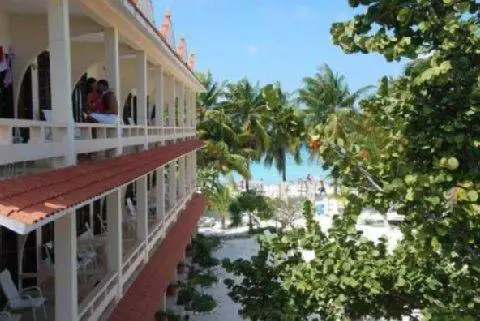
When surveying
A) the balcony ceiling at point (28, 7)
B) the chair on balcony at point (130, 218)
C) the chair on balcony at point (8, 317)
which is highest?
the balcony ceiling at point (28, 7)

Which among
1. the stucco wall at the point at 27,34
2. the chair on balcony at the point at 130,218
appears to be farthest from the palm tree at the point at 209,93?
the stucco wall at the point at 27,34

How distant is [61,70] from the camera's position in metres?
7.27

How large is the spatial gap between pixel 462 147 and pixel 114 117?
616cm

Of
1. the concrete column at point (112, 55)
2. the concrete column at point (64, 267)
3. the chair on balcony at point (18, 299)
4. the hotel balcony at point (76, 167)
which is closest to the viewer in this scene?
the hotel balcony at point (76, 167)

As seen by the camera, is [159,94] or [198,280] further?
[198,280]

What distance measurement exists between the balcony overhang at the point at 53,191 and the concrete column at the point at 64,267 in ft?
2.00

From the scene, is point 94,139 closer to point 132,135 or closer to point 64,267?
point 64,267

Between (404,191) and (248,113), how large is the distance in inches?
1708

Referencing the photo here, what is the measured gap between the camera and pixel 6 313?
26.5ft

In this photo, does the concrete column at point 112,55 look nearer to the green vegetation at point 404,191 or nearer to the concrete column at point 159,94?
the green vegetation at point 404,191

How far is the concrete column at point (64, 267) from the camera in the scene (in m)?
6.94

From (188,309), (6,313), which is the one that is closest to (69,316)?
(6,313)

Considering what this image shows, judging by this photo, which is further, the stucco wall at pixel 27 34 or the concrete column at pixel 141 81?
the concrete column at pixel 141 81

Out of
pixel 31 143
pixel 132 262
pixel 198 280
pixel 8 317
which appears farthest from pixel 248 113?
pixel 31 143
